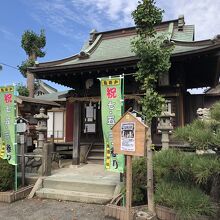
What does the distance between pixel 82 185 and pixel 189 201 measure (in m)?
3.70

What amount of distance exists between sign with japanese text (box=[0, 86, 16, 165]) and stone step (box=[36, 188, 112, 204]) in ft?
3.76

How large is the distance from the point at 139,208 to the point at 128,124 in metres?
2.07

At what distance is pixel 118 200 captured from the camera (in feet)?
20.7

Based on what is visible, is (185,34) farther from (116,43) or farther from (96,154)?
(96,154)

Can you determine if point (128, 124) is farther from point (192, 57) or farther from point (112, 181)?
point (192, 57)

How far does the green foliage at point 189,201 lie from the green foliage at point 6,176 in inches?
176

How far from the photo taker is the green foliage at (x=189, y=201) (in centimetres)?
446

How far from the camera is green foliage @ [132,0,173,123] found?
5594mm

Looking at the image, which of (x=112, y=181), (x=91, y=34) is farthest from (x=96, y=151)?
(x=91, y=34)

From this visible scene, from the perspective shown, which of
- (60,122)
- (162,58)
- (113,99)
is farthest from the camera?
(60,122)

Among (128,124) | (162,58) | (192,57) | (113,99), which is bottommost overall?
(128,124)

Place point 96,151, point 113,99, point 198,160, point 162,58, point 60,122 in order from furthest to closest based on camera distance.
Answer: point 60,122 < point 96,151 < point 113,99 < point 162,58 < point 198,160

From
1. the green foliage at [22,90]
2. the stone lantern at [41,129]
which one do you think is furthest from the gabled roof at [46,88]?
the stone lantern at [41,129]

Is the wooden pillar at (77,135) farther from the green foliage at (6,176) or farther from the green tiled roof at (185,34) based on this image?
the green tiled roof at (185,34)
